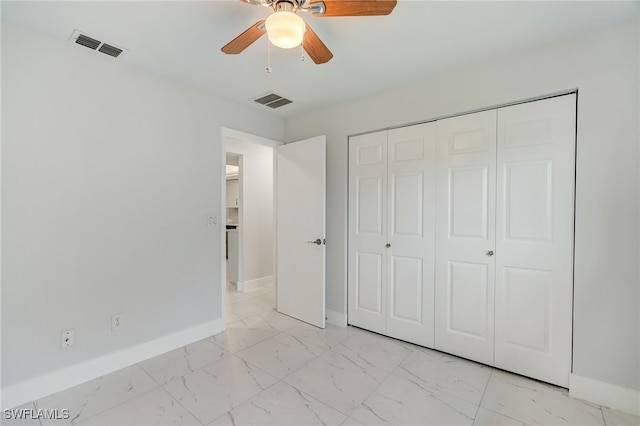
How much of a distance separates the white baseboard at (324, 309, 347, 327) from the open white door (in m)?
0.20

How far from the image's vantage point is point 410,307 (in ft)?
8.85

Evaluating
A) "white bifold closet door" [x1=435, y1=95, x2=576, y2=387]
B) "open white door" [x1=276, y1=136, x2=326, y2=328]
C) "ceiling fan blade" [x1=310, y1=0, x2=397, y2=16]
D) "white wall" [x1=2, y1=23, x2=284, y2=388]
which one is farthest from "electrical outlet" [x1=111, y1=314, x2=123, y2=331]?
"white bifold closet door" [x1=435, y1=95, x2=576, y2=387]

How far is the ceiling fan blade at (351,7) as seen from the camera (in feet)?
4.31

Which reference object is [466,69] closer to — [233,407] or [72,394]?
[233,407]

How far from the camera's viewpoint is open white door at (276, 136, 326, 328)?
10.0 feet

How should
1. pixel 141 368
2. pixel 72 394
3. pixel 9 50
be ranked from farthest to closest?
pixel 141 368, pixel 72 394, pixel 9 50

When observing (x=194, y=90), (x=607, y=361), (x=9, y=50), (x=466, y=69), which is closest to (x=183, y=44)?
(x=194, y=90)

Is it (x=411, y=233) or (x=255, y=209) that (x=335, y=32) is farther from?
(x=255, y=209)

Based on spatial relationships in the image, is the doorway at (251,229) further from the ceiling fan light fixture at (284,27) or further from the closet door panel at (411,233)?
the ceiling fan light fixture at (284,27)

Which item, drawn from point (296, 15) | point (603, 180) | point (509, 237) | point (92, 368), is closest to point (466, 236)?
point (509, 237)

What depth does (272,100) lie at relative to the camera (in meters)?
3.03

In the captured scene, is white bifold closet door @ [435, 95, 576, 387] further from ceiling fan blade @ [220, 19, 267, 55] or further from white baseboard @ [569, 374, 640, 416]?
ceiling fan blade @ [220, 19, 267, 55]

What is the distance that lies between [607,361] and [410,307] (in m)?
1.31

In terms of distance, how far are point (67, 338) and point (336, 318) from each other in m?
2.31
